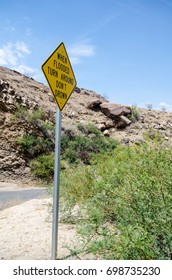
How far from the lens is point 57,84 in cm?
562

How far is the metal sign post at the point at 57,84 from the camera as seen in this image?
5.38 metres

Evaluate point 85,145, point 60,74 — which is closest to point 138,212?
point 60,74

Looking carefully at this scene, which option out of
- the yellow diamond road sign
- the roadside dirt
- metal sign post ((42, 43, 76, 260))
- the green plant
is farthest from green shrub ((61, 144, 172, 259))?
the green plant

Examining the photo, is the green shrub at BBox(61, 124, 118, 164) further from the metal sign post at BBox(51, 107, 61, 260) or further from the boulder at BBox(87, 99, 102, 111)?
the metal sign post at BBox(51, 107, 61, 260)

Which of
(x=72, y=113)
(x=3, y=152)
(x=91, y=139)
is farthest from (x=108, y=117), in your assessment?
(x=3, y=152)

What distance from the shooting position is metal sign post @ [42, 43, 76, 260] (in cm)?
538

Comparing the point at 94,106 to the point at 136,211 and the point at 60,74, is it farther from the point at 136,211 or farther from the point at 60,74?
the point at 136,211

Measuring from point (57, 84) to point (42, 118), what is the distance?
22134 mm

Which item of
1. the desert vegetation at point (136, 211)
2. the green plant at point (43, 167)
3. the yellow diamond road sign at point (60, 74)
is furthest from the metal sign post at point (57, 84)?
the green plant at point (43, 167)

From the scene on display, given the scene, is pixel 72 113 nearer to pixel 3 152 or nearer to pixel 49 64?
pixel 3 152

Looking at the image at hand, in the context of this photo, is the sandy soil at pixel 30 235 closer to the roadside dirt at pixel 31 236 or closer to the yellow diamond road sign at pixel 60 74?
the roadside dirt at pixel 31 236

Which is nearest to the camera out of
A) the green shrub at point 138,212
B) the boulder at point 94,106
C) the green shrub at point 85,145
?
the green shrub at point 138,212

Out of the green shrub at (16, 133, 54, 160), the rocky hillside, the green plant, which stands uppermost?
the rocky hillside

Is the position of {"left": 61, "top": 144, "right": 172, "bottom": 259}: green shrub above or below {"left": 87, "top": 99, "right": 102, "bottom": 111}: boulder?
A: below
